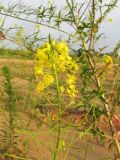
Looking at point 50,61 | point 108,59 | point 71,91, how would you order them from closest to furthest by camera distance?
1. point 50,61
2. point 71,91
3. point 108,59

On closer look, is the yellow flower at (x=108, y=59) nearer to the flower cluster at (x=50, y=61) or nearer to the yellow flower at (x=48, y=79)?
the flower cluster at (x=50, y=61)

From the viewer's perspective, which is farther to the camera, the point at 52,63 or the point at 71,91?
the point at 71,91

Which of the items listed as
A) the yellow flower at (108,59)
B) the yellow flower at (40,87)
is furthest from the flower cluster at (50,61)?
the yellow flower at (108,59)

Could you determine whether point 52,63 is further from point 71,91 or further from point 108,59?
point 108,59

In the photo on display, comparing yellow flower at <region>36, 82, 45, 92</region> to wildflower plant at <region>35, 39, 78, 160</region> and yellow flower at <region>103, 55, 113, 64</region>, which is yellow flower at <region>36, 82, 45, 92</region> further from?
yellow flower at <region>103, 55, 113, 64</region>

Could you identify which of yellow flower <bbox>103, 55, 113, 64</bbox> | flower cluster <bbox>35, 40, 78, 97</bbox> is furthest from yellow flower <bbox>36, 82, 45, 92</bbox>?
yellow flower <bbox>103, 55, 113, 64</bbox>

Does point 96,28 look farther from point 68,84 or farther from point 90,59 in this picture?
point 68,84

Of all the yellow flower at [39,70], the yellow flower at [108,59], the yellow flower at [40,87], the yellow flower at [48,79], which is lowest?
the yellow flower at [40,87]

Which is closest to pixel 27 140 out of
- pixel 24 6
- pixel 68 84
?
pixel 24 6

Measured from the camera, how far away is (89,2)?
292 cm

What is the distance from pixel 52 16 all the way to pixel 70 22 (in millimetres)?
137

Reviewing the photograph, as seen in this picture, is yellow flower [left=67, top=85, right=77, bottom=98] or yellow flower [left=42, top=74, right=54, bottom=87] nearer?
yellow flower [left=42, top=74, right=54, bottom=87]

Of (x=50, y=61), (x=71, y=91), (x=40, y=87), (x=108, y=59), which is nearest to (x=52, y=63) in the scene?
(x=50, y=61)

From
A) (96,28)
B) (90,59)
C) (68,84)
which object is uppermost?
(96,28)
